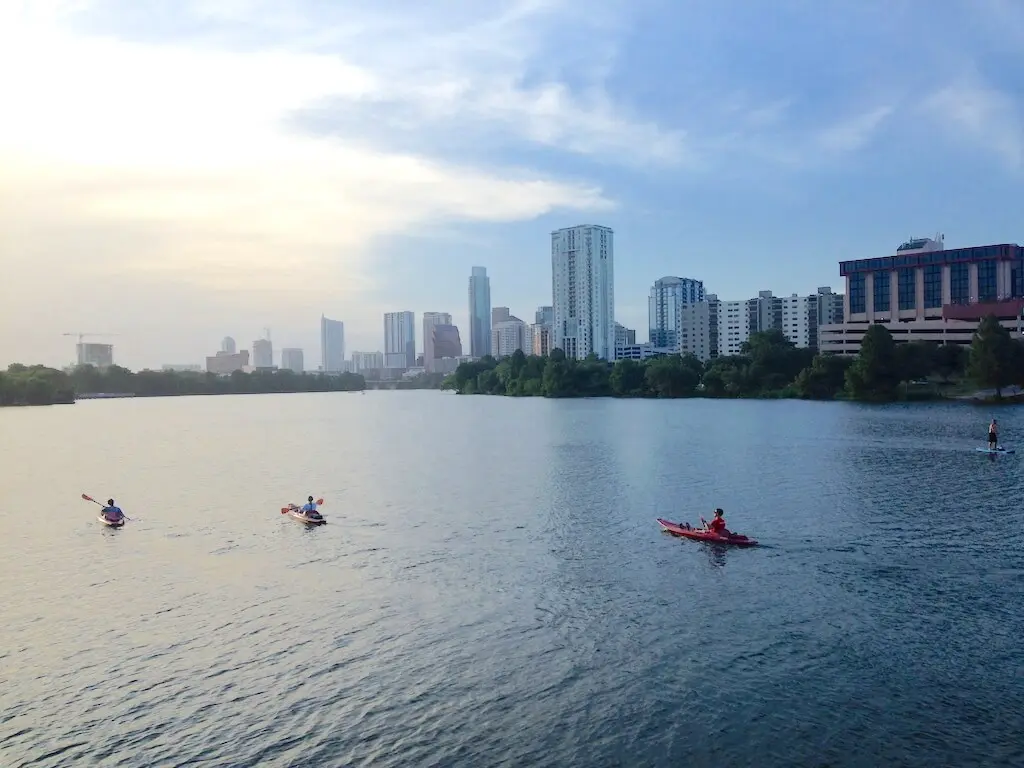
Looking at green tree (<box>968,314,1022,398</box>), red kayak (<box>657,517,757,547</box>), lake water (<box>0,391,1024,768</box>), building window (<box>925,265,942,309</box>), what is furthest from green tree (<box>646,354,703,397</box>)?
red kayak (<box>657,517,757,547</box>)

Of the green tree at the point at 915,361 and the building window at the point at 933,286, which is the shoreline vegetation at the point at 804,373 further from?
the building window at the point at 933,286

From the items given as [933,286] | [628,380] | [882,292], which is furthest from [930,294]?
[628,380]

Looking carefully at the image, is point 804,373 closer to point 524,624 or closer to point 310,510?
point 310,510

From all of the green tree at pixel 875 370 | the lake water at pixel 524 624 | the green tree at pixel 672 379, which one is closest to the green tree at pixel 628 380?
the green tree at pixel 672 379

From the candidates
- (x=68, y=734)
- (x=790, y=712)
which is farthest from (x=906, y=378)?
(x=68, y=734)

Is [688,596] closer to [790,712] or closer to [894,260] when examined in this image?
[790,712]

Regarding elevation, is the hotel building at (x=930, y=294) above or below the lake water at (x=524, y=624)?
above
